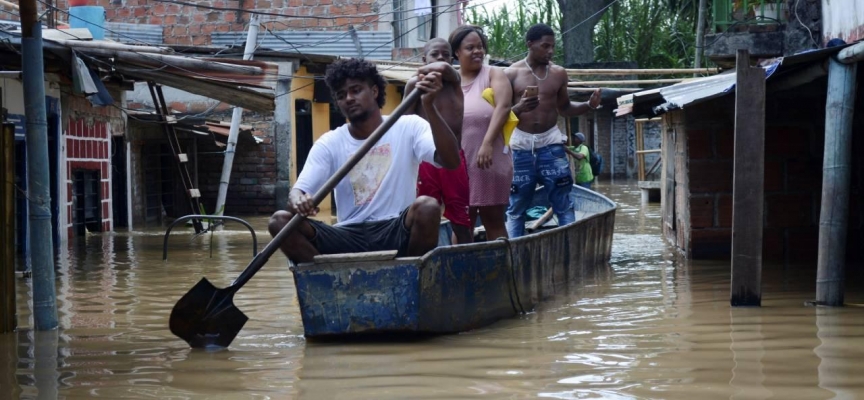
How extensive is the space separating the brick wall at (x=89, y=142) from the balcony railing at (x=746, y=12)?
824cm

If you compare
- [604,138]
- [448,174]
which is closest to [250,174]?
[448,174]

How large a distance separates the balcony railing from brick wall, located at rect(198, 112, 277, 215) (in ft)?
28.5

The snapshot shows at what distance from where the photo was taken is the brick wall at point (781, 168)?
31.1 feet

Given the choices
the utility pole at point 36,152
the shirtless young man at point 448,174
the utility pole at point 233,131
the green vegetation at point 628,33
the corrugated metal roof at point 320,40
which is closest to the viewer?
the utility pole at point 36,152

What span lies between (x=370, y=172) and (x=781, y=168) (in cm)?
475

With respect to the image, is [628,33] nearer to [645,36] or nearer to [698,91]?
[645,36]

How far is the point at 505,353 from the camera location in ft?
17.2

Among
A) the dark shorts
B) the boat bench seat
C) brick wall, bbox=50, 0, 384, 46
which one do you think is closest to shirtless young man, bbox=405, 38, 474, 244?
the dark shorts

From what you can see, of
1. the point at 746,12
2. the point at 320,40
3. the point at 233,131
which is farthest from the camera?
the point at 320,40

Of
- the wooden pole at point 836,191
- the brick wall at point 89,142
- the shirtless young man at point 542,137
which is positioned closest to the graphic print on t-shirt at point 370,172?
the shirtless young man at point 542,137

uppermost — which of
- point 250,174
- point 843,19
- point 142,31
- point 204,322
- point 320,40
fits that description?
point 142,31

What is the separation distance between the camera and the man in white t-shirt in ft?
19.3

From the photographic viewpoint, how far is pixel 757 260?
264 inches

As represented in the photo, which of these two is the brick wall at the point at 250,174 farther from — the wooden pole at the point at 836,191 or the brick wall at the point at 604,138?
the brick wall at the point at 604,138
